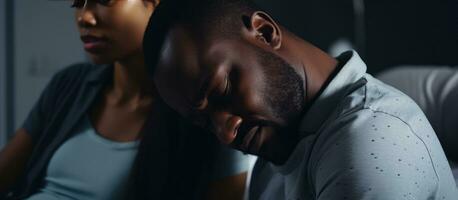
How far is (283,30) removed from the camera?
0.68 m

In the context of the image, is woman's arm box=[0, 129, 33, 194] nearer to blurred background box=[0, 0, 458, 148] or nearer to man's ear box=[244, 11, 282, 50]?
blurred background box=[0, 0, 458, 148]

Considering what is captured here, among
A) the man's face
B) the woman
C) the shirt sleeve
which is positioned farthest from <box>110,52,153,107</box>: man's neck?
the shirt sleeve

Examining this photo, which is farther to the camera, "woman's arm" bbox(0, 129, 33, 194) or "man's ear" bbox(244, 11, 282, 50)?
"woman's arm" bbox(0, 129, 33, 194)

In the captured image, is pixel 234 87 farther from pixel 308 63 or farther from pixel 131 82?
pixel 131 82

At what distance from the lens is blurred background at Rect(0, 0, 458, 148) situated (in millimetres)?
1306

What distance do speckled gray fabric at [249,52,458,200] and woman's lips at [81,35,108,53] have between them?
1.23 feet

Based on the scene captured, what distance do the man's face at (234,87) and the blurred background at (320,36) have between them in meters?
0.59

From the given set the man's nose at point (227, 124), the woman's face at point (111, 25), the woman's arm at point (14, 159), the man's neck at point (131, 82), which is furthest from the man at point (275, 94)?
the woman's arm at point (14, 159)

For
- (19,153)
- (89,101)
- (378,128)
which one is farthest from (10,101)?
(378,128)

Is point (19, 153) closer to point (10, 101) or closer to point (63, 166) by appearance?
point (63, 166)

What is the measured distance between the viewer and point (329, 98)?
624mm

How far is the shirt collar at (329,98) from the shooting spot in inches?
24.4

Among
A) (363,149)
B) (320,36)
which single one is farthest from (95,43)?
(320,36)

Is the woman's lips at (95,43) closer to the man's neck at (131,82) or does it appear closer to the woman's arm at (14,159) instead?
the man's neck at (131,82)
